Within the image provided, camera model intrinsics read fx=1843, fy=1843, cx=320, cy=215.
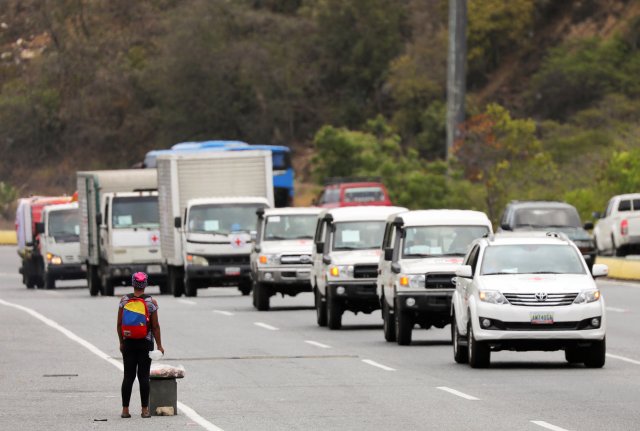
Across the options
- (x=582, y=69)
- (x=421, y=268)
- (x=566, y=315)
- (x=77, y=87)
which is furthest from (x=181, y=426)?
(x=77, y=87)

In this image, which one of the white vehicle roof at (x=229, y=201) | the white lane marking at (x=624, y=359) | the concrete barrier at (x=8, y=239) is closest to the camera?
the white lane marking at (x=624, y=359)

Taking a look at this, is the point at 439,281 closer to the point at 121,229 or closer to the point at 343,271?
the point at 343,271

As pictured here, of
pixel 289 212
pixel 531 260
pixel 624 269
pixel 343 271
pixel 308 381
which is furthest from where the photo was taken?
pixel 624 269

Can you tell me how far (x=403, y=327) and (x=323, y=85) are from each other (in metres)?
84.7

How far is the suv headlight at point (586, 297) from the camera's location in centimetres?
2109

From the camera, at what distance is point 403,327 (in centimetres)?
2570

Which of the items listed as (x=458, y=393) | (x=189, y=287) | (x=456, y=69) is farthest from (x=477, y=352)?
(x=456, y=69)

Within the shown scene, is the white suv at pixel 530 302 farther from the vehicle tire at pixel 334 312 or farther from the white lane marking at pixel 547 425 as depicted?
the vehicle tire at pixel 334 312

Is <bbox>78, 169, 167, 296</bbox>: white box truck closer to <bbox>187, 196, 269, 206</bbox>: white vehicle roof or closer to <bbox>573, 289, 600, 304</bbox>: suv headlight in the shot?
<bbox>187, 196, 269, 206</bbox>: white vehicle roof

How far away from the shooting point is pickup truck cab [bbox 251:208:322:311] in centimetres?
3538

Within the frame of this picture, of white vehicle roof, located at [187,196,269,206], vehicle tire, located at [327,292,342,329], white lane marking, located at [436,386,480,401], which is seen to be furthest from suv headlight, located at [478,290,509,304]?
white vehicle roof, located at [187,196,269,206]

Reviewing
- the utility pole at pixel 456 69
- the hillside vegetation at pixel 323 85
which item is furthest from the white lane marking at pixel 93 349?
the utility pole at pixel 456 69

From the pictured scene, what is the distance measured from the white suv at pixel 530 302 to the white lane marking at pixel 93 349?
4.37 m

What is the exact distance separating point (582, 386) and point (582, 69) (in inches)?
2856
